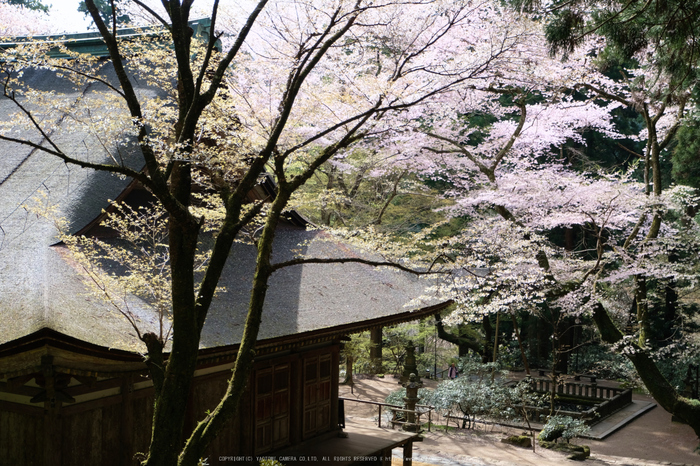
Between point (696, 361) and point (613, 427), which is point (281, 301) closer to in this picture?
point (613, 427)

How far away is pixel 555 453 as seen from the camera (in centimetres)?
1311

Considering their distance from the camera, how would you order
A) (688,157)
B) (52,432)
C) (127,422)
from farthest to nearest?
(688,157), (127,422), (52,432)

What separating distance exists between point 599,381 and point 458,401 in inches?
369

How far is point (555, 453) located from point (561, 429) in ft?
2.86

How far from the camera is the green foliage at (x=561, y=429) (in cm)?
1364

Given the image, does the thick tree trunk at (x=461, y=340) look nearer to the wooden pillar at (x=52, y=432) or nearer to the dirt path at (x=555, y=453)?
the dirt path at (x=555, y=453)

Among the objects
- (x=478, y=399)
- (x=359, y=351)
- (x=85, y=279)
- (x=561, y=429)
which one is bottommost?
(x=561, y=429)

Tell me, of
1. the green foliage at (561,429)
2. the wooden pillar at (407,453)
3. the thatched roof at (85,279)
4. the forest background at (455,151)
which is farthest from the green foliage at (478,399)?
the thatched roof at (85,279)

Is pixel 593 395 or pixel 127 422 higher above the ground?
pixel 127 422

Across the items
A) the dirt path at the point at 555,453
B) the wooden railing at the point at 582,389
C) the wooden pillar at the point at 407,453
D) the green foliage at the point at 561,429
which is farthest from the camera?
the wooden railing at the point at 582,389

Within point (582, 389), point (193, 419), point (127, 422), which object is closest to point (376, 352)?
Answer: point (582, 389)

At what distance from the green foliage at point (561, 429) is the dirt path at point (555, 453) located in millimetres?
527

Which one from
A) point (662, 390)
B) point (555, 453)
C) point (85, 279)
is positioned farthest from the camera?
point (555, 453)

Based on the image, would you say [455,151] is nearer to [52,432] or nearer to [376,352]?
[376,352]
